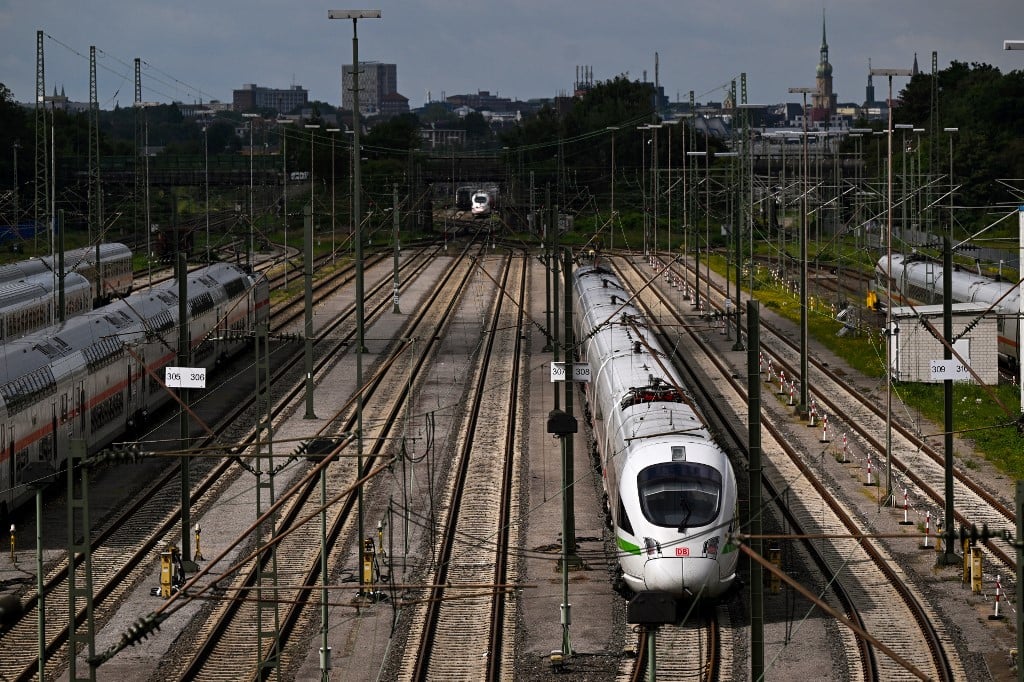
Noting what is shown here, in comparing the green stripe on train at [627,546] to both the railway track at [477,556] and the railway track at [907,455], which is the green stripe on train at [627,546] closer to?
the railway track at [477,556]

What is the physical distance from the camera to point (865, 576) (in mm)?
27953

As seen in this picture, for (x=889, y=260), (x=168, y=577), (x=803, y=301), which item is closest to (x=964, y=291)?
(x=803, y=301)

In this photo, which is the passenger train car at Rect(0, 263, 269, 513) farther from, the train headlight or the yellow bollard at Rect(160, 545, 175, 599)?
the train headlight

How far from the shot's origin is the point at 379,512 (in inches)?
1307

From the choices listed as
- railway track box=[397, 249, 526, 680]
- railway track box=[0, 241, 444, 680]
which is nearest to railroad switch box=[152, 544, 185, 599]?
railway track box=[0, 241, 444, 680]

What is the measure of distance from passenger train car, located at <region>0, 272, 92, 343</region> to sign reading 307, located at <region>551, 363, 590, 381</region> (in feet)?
74.5

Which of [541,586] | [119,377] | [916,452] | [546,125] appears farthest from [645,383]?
[546,125]

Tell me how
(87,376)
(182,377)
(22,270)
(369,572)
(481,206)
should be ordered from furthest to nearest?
(481,206), (22,270), (87,376), (369,572), (182,377)

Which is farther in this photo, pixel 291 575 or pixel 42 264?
pixel 42 264

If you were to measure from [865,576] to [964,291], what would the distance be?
3276 cm

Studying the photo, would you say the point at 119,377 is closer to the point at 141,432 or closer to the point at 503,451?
the point at 141,432

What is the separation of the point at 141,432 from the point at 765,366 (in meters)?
21.8

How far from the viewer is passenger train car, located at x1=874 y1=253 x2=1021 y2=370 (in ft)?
161

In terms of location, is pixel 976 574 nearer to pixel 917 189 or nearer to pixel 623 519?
pixel 623 519
